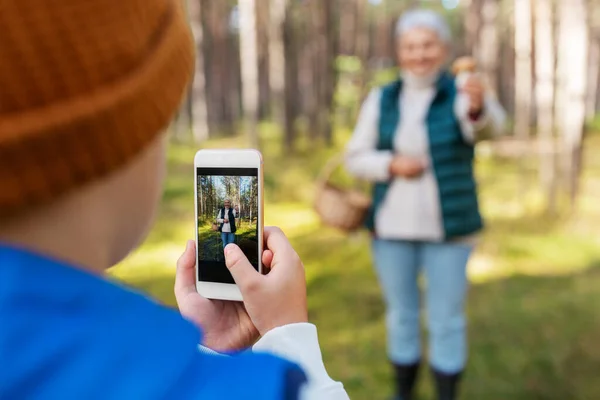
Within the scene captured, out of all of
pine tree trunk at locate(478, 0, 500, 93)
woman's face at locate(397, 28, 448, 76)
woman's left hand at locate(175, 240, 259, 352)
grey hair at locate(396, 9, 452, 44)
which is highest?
pine tree trunk at locate(478, 0, 500, 93)

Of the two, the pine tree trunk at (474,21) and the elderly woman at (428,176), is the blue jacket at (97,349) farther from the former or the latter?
the pine tree trunk at (474,21)

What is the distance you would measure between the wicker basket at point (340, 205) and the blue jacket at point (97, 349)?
2.54m

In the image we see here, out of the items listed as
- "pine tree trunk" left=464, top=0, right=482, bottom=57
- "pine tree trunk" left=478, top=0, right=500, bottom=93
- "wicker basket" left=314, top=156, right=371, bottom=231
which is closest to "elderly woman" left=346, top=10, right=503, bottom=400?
"wicker basket" left=314, top=156, right=371, bottom=231

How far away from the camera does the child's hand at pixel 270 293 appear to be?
719 millimetres

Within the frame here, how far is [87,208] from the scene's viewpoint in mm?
538

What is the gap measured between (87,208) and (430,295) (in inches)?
94.6

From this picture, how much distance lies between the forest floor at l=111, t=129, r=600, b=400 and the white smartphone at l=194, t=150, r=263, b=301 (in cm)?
240

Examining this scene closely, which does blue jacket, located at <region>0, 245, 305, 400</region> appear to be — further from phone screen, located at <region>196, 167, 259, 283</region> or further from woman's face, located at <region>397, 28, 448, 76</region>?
woman's face, located at <region>397, 28, 448, 76</region>

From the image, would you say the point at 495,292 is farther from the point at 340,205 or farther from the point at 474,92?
the point at 474,92

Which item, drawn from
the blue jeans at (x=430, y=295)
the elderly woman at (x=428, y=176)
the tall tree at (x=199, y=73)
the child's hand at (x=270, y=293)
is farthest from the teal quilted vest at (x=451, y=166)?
the tall tree at (x=199, y=73)

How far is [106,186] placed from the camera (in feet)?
1.79

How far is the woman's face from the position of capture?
2695mm

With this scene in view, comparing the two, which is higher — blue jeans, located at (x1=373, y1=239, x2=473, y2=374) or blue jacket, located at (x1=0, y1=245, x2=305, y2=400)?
blue jacket, located at (x1=0, y1=245, x2=305, y2=400)

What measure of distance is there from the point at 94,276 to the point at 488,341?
346 cm
